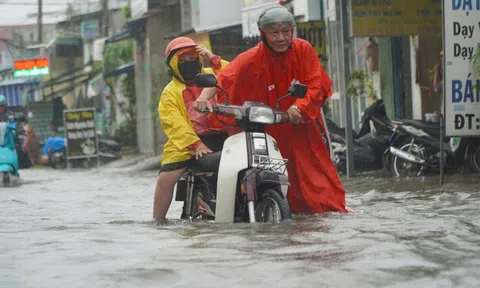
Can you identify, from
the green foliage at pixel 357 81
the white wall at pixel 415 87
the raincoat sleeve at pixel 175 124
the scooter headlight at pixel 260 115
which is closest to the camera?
the scooter headlight at pixel 260 115

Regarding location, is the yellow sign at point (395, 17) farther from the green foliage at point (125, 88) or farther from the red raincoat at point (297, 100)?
the green foliage at point (125, 88)

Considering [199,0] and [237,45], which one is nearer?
[237,45]

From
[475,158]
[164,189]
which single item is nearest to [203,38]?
[475,158]

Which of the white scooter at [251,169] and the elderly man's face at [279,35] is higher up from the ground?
the elderly man's face at [279,35]

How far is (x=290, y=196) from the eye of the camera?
7773mm

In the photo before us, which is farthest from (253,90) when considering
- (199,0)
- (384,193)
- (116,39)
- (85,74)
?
(85,74)

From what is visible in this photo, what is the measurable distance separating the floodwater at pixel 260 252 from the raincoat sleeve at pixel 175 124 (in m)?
0.57

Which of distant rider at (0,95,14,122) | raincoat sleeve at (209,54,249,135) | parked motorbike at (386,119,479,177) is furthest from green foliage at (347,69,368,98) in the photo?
raincoat sleeve at (209,54,249,135)

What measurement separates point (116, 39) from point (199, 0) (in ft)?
20.9

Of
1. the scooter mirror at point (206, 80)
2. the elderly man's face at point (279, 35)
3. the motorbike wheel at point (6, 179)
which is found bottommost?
the motorbike wheel at point (6, 179)

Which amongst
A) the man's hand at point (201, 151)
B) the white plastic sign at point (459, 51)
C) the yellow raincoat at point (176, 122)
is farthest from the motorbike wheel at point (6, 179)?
the man's hand at point (201, 151)

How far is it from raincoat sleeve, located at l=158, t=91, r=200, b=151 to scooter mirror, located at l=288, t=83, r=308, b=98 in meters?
0.84

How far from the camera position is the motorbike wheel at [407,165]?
565 inches

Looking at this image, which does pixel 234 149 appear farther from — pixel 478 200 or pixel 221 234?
pixel 478 200
